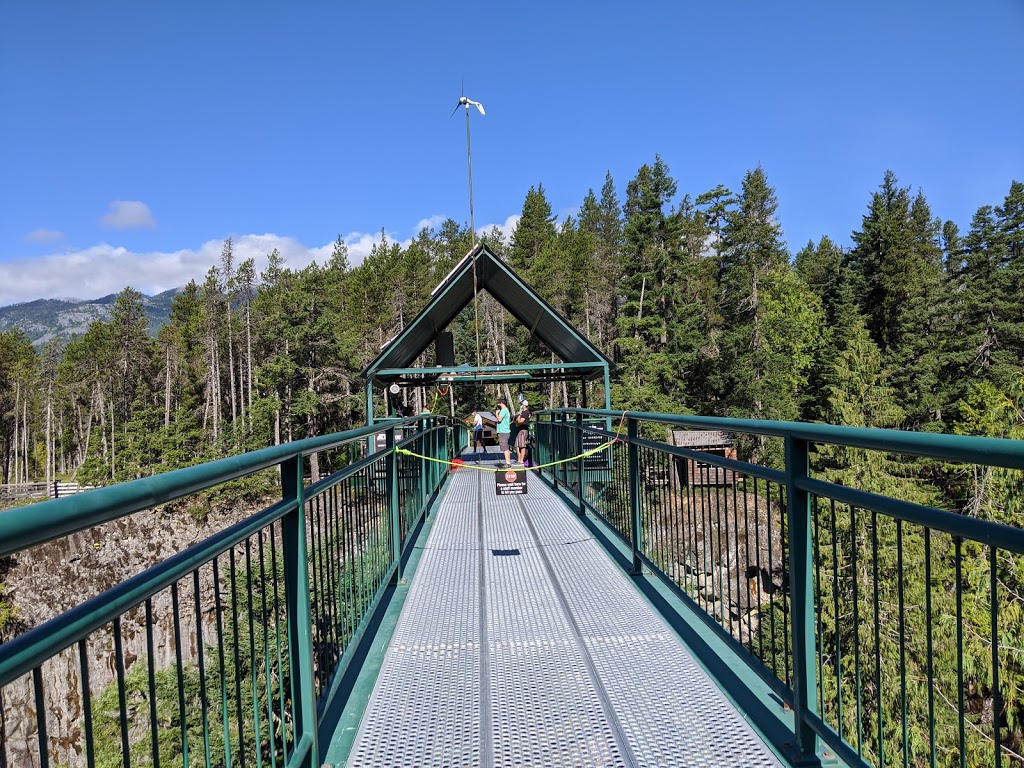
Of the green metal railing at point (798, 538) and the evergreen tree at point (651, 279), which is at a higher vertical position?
the evergreen tree at point (651, 279)

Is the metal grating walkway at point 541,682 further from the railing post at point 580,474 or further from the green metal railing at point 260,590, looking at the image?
the railing post at point 580,474

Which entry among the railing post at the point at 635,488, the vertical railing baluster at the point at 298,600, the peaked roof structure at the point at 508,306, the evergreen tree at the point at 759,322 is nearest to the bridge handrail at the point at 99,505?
the vertical railing baluster at the point at 298,600

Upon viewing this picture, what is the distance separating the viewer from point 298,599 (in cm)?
268

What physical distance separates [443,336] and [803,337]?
40428mm

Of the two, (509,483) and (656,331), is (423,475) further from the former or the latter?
(656,331)

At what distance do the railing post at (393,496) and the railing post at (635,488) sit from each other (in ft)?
6.32

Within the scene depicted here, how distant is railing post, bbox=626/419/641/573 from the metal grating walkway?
251 mm

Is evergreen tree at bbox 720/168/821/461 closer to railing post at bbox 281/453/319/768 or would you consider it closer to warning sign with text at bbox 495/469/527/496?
warning sign with text at bbox 495/469/527/496

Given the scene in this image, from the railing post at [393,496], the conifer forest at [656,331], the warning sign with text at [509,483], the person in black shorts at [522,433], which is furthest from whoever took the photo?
the conifer forest at [656,331]

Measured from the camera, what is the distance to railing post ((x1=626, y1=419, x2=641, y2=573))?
546 centimetres

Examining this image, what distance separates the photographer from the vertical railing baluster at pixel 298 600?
8.71 ft

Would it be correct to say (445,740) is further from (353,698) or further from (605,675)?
(605,675)

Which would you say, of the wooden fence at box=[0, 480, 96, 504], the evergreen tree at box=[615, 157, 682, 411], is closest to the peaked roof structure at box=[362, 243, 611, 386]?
the evergreen tree at box=[615, 157, 682, 411]

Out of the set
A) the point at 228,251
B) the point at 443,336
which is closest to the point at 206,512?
the point at 443,336
